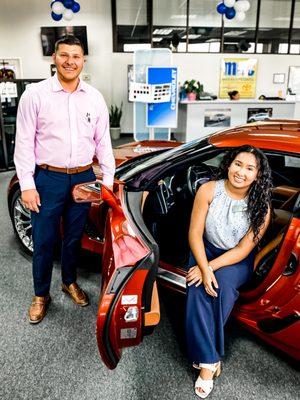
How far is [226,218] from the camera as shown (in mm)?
1769

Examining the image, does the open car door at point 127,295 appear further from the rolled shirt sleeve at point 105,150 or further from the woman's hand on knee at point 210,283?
the rolled shirt sleeve at point 105,150

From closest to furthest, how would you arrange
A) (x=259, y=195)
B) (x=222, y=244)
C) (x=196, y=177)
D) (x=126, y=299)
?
(x=126, y=299) < (x=259, y=195) < (x=222, y=244) < (x=196, y=177)

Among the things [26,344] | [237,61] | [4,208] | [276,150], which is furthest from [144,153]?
[237,61]

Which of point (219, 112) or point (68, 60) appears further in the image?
point (219, 112)

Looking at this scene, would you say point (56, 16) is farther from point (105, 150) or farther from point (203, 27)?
point (105, 150)

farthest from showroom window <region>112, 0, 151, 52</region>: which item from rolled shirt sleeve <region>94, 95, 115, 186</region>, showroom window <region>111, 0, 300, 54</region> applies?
rolled shirt sleeve <region>94, 95, 115, 186</region>

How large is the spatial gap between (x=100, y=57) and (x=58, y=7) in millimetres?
1609

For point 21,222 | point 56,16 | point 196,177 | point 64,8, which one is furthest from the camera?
point 56,16

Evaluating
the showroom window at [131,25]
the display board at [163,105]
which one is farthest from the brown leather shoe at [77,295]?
the showroom window at [131,25]

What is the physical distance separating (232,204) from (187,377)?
0.87 m

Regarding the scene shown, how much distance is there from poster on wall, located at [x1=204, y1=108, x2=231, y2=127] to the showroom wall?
8.26 ft

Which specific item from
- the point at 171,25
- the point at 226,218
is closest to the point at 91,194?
the point at 226,218

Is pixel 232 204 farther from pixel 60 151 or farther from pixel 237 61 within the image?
pixel 237 61

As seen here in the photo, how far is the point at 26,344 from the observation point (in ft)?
6.45
